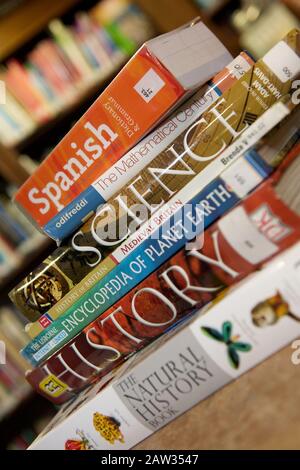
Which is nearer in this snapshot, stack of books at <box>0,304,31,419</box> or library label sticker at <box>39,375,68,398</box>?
library label sticker at <box>39,375,68,398</box>

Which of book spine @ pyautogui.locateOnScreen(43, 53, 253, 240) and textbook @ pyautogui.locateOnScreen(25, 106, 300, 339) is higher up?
book spine @ pyautogui.locateOnScreen(43, 53, 253, 240)

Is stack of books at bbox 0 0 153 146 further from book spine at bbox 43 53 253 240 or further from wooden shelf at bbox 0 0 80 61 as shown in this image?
book spine at bbox 43 53 253 240

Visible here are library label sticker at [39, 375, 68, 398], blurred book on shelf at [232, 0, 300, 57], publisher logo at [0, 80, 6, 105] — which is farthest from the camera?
blurred book on shelf at [232, 0, 300, 57]

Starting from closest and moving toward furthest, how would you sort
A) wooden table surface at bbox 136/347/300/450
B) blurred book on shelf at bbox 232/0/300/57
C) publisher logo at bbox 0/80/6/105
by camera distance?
wooden table surface at bbox 136/347/300/450
publisher logo at bbox 0/80/6/105
blurred book on shelf at bbox 232/0/300/57

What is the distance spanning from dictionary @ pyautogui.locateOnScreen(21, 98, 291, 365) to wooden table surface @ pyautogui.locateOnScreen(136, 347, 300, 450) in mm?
160

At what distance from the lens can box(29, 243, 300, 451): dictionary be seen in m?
0.44

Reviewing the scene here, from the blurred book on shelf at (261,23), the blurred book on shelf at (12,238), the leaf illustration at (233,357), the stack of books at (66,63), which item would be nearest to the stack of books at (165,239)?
the leaf illustration at (233,357)

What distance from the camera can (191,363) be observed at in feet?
1.63

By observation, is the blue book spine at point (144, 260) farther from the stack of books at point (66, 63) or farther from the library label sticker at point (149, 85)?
the stack of books at point (66, 63)

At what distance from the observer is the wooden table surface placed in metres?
0.42

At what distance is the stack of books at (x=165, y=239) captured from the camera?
0.46 metres

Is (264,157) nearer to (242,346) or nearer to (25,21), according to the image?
(242,346)

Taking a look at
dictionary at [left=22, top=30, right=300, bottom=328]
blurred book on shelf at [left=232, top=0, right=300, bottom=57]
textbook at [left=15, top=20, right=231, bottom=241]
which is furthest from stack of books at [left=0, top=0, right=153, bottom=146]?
dictionary at [left=22, top=30, right=300, bottom=328]

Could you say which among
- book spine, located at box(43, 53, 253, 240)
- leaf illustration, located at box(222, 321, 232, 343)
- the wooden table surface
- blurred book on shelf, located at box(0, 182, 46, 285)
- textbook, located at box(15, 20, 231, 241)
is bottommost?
the wooden table surface
